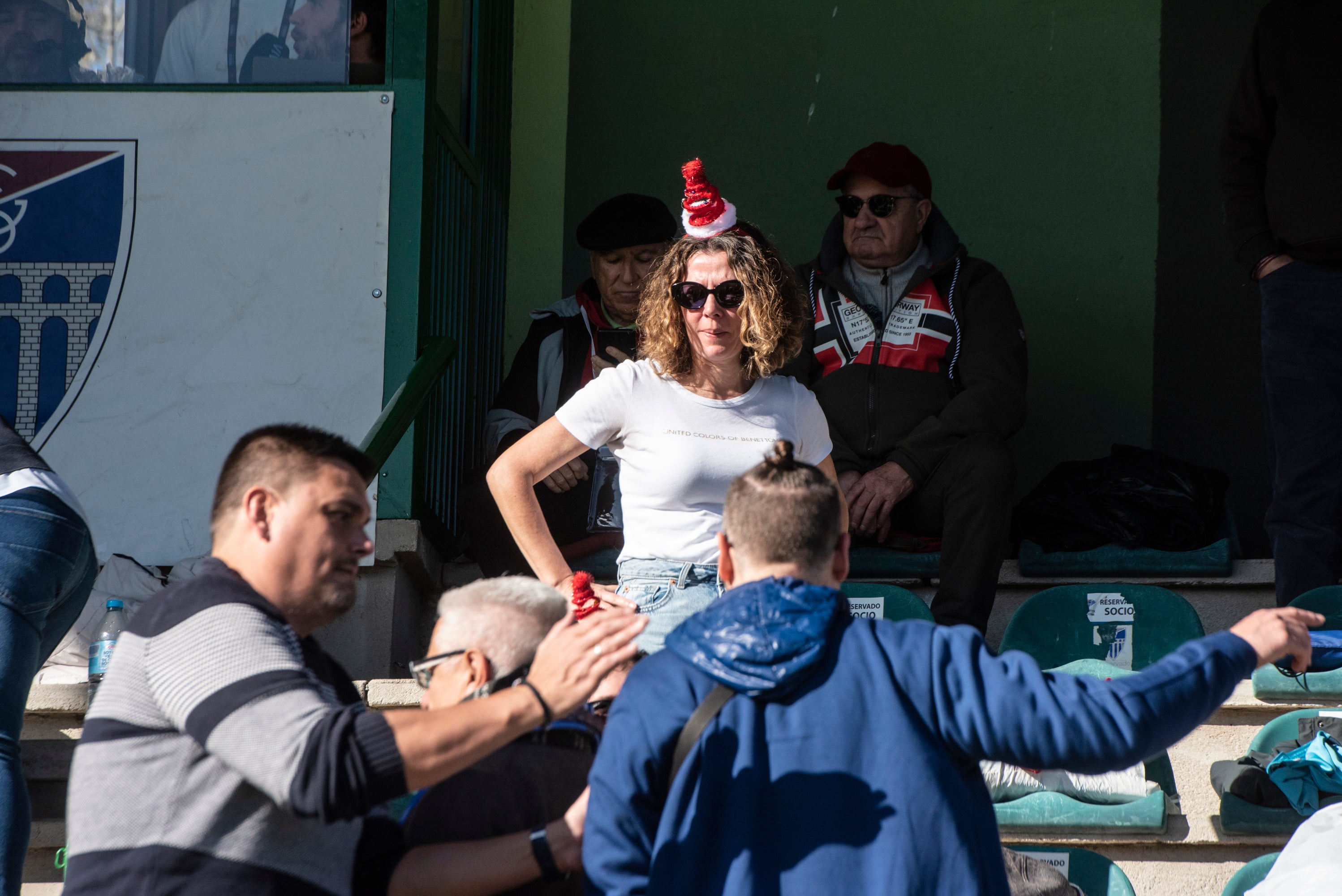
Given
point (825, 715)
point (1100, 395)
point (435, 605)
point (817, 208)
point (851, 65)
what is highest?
point (851, 65)

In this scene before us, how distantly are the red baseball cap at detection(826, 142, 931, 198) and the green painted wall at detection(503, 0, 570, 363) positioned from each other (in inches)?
54.7

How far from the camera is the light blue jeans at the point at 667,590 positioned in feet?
9.43

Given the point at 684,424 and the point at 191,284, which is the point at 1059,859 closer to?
the point at 684,424

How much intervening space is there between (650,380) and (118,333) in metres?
2.06

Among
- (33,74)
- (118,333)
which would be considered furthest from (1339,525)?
(33,74)

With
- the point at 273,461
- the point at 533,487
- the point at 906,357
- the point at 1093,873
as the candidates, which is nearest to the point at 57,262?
the point at 533,487

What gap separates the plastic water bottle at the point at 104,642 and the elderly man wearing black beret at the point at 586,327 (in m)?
1.07

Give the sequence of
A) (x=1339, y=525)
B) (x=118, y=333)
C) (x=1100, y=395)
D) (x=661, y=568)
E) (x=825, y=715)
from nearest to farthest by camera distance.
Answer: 1. (x=825, y=715)
2. (x=661, y=568)
3. (x=1339, y=525)
4. (x=118, y=333)
5. (x=1100, y=395)

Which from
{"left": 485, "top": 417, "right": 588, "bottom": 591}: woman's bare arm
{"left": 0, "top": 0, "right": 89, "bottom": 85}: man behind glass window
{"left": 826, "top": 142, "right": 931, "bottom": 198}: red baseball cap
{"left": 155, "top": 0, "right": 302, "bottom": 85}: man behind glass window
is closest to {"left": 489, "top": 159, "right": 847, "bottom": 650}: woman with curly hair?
{"left": 485, "top": 417, "right": 588, "bottom": 591}: woman's bare arm

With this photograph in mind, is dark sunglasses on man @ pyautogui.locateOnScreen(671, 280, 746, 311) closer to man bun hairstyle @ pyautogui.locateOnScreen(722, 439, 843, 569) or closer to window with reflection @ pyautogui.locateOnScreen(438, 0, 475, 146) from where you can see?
man bun hairstyle @ pyautogui.locateOnScreen(722, 439, 843, 569)

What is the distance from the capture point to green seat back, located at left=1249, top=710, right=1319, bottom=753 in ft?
10.5

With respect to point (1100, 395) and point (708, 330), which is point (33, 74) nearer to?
point (708, 330)

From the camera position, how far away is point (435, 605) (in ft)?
14.4

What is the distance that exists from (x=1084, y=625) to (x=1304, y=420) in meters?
0.80
